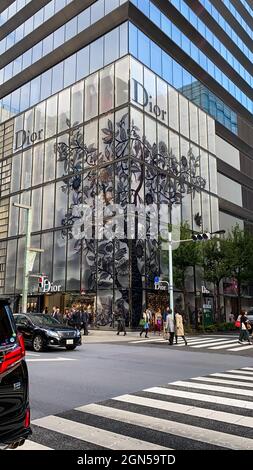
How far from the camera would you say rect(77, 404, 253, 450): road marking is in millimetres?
5176

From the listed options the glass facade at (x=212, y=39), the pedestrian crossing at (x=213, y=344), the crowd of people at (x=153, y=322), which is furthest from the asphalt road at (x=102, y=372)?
the glass facade at (x=212, y=39)

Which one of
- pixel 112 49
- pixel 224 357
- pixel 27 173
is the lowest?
pixel 224 357

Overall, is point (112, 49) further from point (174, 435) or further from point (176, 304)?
point (174, 435)

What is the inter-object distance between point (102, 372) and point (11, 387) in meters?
7.26

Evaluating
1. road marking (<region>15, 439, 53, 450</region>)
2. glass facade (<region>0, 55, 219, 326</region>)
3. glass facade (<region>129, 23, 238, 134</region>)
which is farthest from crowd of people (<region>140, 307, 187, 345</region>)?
glass facade (<region>129, 23, 238, 134</region>)

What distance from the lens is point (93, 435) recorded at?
17.7ft

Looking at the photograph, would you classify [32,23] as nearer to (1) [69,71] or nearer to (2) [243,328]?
(1) [69,71]

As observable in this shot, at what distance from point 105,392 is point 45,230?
31774 millimetres

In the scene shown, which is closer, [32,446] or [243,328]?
[32,446]

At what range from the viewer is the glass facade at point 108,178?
3275cm

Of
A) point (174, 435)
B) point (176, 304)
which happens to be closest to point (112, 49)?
point (176, 304)

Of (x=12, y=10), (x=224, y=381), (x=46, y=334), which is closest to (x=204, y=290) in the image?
(x=46, y=334)

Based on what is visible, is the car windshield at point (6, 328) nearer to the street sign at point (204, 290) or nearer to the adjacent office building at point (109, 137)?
the adjacent office building at point (109, 137)

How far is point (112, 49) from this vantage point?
3641 cm
